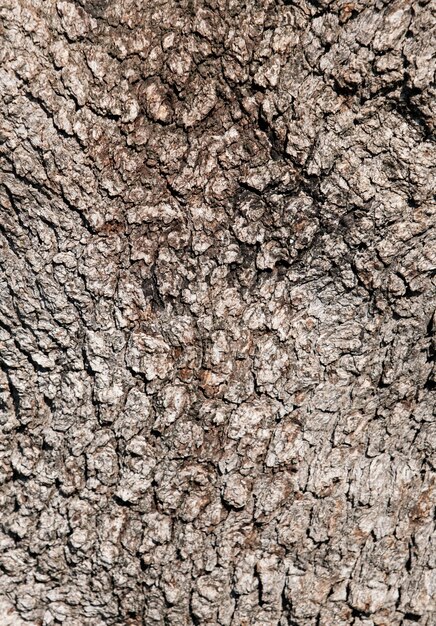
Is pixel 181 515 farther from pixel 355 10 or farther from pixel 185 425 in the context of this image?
pixel 355 10

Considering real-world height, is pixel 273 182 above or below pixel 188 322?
above

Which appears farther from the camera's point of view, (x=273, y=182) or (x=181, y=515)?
(x=181, y=515)

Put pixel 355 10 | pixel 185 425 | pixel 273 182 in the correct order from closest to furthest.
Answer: pixel 355 10, pixel 273 182, pixel 185 425

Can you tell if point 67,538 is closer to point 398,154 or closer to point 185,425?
point 185,425

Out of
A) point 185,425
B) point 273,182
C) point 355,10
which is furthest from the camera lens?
point 185,425

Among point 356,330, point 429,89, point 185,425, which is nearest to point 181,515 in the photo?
point 185,425

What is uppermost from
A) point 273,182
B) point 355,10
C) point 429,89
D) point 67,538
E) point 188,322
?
point 355,10
